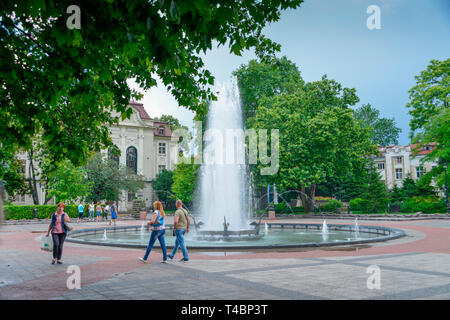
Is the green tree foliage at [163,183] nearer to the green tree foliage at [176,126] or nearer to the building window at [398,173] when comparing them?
the green tree foliage at [176,126]

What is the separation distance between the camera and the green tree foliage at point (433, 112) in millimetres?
39844

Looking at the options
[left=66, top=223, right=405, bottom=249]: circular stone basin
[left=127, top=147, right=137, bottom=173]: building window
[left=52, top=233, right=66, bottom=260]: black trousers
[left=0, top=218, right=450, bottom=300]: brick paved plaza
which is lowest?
[left=66, top=223, right=405, bottom=249]: circular stone basin

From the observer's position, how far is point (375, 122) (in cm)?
9006

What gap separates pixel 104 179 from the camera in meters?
47.9

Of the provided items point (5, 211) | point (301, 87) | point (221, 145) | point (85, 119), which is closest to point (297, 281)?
Result: point (5, 211)

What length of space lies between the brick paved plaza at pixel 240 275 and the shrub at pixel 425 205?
3007cm

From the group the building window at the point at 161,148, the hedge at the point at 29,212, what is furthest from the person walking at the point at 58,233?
the building window at the point at 161,148

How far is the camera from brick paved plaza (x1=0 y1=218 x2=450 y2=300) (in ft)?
22.5

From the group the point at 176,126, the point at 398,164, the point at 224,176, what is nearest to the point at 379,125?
the point at 398,164

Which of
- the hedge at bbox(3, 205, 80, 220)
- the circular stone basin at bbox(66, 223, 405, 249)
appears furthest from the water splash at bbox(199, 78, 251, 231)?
the hedge at bbox(3, 205, 80, 220)

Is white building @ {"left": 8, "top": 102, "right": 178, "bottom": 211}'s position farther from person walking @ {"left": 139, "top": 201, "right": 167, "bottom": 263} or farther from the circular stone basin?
person walking @ {"left": 139, "top": 201, "right": 167, "bottom": 263}

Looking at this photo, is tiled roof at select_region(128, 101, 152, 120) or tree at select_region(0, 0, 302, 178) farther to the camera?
tiled roof at select_region(128, 101, 152, 120)

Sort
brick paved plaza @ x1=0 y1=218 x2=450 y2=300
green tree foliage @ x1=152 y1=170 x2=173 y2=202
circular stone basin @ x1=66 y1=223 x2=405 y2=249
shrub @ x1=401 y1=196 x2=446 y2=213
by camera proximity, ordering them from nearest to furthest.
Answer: brick paved plaza @ x1=0 y1=218 x2=450 y2=300, circular stone basin @ x1=66 y1=223 x2=405 y2=249, shrub @ x1=401 y1=196 x2=446 y2=213, green tree foliage @ x1=152 y1=170 x2=173 y2=202

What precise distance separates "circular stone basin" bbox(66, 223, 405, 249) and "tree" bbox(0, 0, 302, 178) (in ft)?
20.2
